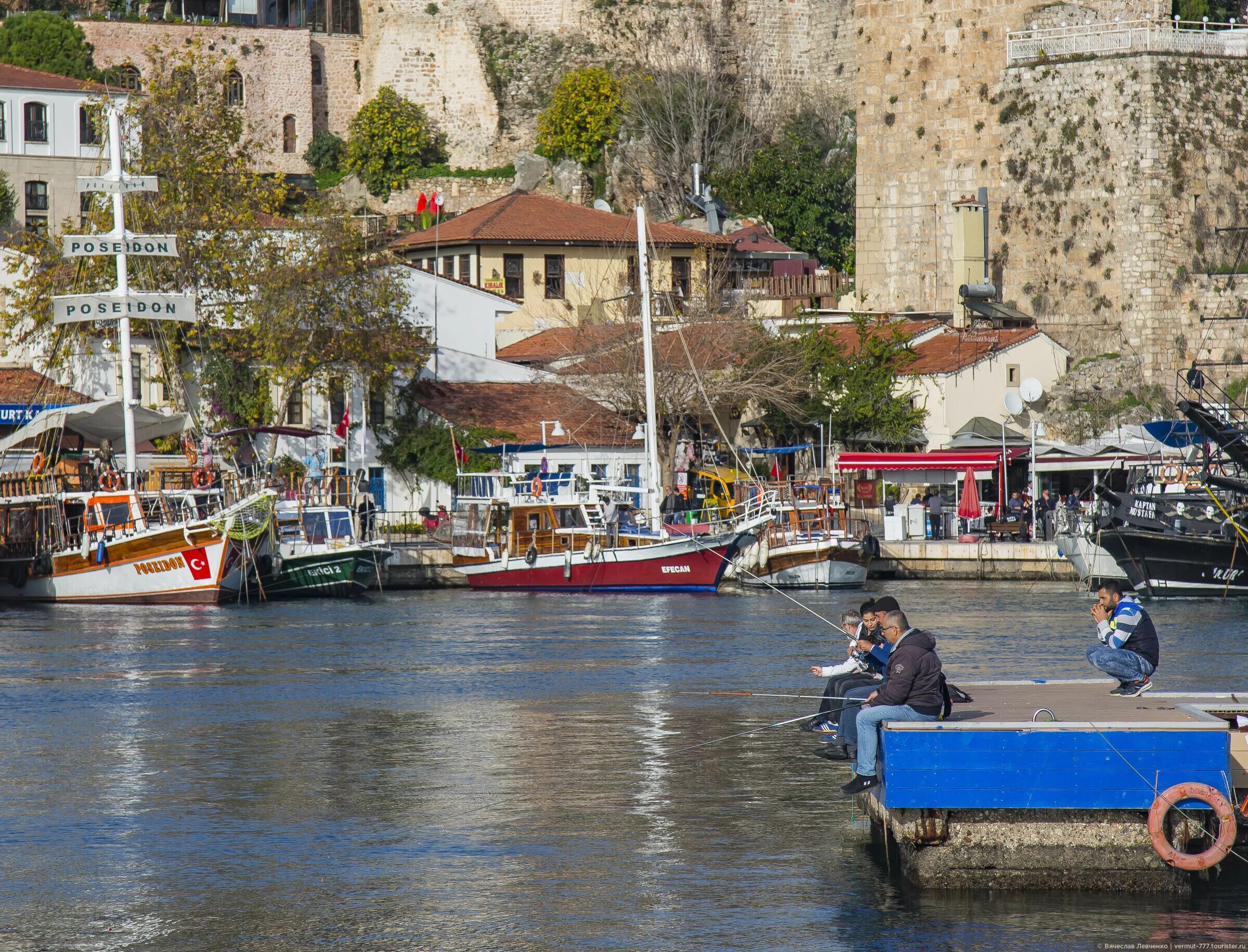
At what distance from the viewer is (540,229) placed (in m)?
57.7

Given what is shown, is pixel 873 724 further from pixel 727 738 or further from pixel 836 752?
pixel 727 738

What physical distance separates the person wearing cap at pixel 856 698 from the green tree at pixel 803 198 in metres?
48.7

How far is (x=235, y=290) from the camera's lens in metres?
46.4

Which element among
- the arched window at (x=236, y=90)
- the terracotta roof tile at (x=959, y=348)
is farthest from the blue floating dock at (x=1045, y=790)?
the arched window at (x=236, y=90)

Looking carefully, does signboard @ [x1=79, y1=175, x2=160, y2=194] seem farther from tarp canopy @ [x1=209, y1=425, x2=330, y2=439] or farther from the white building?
the white building

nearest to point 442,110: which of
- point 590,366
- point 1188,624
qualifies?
point 590,366

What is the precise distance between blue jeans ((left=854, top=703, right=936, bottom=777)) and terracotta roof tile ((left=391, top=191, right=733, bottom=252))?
4331 cm

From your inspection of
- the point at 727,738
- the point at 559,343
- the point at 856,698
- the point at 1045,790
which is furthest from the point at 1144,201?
the point at 1045,790

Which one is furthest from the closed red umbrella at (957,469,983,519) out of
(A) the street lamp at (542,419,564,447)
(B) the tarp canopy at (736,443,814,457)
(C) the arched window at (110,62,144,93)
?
(C) the arched window at (110,62,144,93)

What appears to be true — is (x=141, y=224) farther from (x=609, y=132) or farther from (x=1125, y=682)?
A: (x=1125, y=682)

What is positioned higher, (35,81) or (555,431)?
(35,81)

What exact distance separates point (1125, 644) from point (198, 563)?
24.4 meters

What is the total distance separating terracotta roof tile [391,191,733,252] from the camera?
187ft

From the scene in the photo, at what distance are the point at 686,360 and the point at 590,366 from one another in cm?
272
